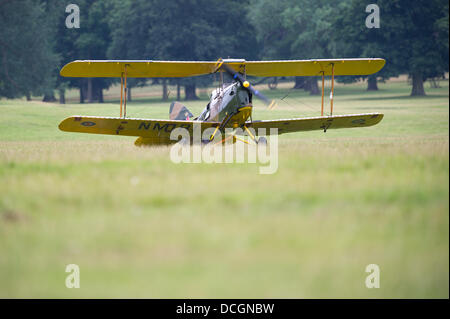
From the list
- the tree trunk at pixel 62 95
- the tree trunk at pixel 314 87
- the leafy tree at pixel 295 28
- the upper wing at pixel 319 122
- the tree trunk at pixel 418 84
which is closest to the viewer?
the upper wing at pixel 319 122

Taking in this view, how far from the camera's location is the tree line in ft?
168

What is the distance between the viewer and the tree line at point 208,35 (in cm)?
5134

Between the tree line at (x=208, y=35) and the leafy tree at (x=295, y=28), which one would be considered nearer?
the tree line at (x=208, y=35)

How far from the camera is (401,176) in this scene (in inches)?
259

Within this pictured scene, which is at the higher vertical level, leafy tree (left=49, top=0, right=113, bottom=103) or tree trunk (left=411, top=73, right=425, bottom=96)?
leafy tree (left=49, top=0, right=113, bottom=103)

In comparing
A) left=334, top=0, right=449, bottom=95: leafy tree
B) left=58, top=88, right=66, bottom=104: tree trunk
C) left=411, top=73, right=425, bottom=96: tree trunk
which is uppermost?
left=334, top=0, right=449, bottom=95: leafy tree

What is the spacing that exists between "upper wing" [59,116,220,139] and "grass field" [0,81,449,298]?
567cm

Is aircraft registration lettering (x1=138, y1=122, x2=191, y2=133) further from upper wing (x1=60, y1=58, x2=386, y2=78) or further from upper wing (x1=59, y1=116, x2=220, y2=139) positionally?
upper wing (x1=60, y1=58, x2=386, y2=78)

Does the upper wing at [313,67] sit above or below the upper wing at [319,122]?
above

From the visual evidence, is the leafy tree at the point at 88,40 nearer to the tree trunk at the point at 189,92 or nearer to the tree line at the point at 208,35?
the tree line at the point at 208,35

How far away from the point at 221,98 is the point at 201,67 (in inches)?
40.8

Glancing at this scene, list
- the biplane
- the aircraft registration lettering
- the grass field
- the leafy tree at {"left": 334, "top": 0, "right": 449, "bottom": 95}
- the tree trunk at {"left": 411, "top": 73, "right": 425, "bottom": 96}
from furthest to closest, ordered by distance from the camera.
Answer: the tree trunk at {"left": 411, "top": 73, "right": 425, "bottom": 96} → the leafy tree at {"left": 334, "top": 0, "right": 449, "bottom": 95} → the aircraft registration lettering → the biplane → the grass field

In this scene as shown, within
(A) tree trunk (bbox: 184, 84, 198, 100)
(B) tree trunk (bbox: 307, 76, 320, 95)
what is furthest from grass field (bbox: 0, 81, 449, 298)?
(B) tree trunk (bbox: 307, 76, 320, 95)

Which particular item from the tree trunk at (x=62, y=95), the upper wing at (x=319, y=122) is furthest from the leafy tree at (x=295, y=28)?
the upper wing at (x=319, y=122)
